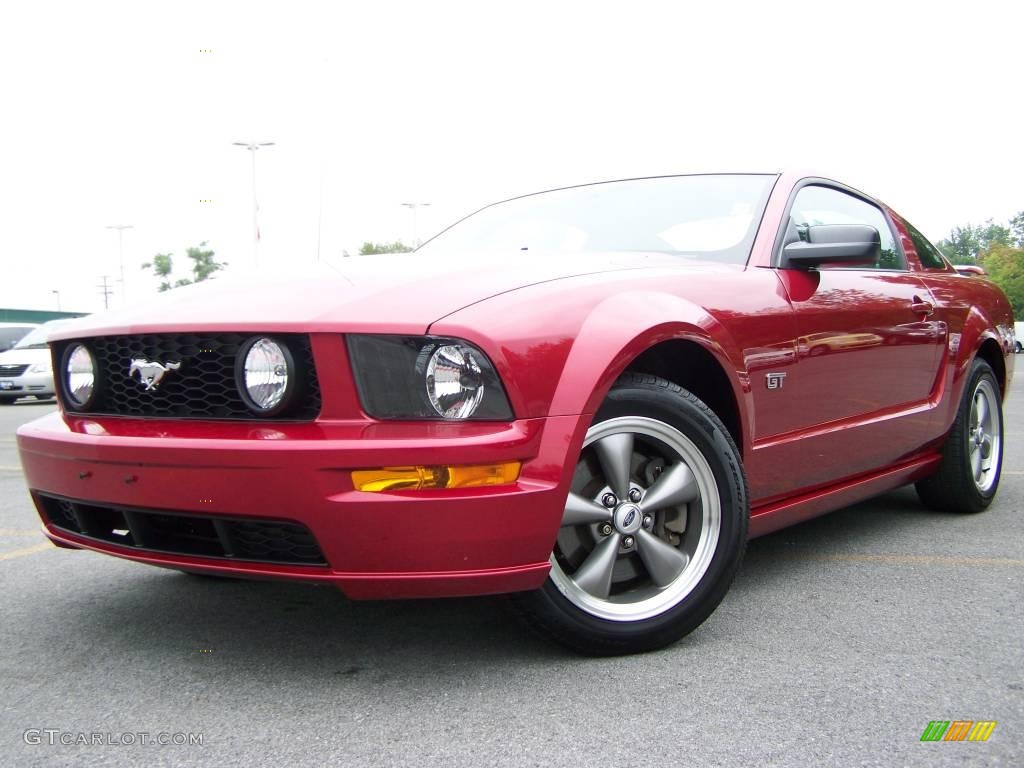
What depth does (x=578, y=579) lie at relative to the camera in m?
2.51

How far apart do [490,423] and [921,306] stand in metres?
2.40

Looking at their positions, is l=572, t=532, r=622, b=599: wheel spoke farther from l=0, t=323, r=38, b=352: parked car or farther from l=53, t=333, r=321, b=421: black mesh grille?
l=0, t=323, r=38, b=352: parked car

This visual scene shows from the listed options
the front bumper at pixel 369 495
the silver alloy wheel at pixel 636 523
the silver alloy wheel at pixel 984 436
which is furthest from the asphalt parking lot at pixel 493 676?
the silver alloy wheel at pixel 984 436

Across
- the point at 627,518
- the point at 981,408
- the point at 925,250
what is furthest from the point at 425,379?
the point at 981,408

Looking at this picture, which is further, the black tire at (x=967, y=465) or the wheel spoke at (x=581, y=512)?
the black tire at (x=967, y=465)

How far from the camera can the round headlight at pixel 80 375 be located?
2656mm

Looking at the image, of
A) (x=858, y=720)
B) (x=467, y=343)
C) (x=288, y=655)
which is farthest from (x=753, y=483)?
(x=288, y=655)

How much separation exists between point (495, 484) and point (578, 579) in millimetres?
427

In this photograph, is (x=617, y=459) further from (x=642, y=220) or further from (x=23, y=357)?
(x=23, y=357)

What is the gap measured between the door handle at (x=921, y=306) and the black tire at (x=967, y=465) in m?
0.60

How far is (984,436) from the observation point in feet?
15.6

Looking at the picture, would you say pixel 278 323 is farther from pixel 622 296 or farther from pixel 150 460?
pixel 622 296

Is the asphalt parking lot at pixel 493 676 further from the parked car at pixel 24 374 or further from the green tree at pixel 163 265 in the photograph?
the green tree at pixel 163 265

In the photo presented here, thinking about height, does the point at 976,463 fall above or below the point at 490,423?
below
